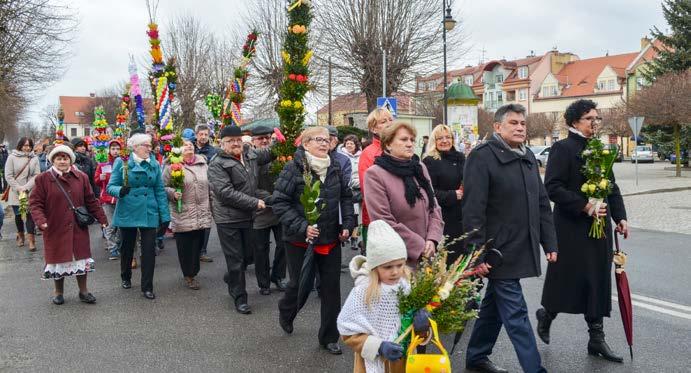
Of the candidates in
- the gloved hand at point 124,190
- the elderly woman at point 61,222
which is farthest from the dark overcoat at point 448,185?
the elderly woman at point 61,222

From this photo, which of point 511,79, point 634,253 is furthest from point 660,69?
point 511,79

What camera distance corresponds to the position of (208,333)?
6.05m

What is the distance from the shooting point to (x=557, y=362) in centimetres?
501

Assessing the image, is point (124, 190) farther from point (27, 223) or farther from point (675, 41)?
point (675, 41)

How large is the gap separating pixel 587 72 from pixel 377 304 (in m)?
85.5

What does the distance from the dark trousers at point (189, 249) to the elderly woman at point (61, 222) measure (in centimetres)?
100

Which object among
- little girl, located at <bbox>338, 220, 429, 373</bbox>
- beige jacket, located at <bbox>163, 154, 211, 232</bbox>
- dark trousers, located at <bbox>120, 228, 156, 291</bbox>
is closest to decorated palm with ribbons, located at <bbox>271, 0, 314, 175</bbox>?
beige jacket, located at <bbox>163, 154, 211, 232</bbox>

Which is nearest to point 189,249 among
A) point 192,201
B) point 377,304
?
point 192,201

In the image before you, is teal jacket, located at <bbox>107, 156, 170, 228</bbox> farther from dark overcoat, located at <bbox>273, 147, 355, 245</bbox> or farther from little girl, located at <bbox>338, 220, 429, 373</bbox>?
little girl, located at <bbox>338, 220, 429, 373</bbox>

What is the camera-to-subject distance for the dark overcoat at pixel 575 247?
5160mm

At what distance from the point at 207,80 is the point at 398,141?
35.2 m

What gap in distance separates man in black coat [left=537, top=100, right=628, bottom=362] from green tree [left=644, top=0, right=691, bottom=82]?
3627 cm

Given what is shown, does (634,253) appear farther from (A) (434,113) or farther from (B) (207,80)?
(A) (434,113)

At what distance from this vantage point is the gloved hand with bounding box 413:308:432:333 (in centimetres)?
334
